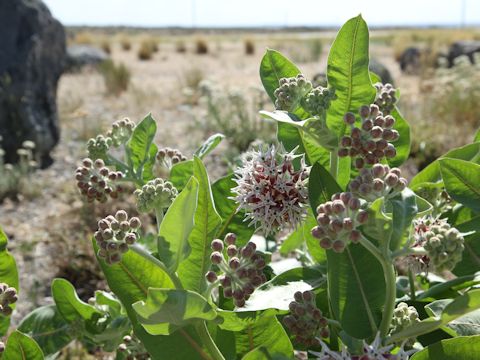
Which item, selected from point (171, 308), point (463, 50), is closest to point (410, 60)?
point (463, 50)

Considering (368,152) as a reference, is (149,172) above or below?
below

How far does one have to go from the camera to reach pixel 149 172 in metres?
1.47

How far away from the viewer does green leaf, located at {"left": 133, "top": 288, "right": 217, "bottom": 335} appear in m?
0.83

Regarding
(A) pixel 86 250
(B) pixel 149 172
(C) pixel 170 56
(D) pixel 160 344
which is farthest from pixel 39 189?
(C) pixel 170 56

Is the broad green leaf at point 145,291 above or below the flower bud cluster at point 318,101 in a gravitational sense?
below

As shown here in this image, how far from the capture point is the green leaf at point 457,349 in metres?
0.94

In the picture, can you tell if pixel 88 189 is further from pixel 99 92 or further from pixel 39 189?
pixel 99 92

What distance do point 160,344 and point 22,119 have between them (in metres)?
5.34

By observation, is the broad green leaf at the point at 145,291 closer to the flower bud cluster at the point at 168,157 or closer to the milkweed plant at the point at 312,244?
the milkweed plant at the point at 312,244

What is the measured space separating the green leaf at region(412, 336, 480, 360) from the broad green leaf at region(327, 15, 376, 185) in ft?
1.29

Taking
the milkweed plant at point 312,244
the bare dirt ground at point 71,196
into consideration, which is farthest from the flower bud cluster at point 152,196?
the bare dirt ground at point 71,196

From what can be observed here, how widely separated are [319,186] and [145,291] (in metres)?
0.39

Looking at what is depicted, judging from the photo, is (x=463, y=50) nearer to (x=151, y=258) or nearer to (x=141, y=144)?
(x=141, y=144)

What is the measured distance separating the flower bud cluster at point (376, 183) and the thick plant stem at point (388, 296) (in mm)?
103
